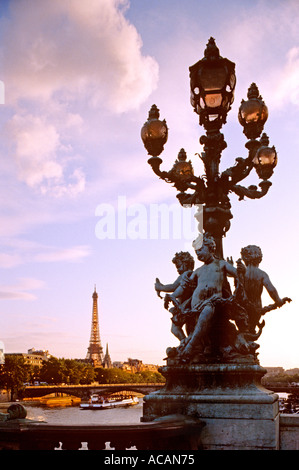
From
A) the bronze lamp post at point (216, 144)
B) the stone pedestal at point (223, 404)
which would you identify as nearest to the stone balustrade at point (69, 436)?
the stone pedestal at point (223, 404)

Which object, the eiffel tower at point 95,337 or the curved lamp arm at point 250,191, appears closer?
the curved lamp arm at point 250,191

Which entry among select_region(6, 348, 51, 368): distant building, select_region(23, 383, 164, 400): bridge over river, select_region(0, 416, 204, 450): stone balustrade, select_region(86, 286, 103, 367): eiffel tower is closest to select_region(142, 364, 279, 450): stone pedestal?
select_region(0, 416, 204, 450): stone balustrade

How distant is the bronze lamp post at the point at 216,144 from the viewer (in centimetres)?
704

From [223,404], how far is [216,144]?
3413 millimetres

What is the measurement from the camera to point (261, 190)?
723cm

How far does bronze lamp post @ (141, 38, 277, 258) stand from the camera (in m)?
7.04

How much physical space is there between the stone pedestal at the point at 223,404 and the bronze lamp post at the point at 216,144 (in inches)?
71.8

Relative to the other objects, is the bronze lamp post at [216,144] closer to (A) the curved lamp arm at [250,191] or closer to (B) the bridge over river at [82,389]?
(A) the curved lamp arm at [250,191]

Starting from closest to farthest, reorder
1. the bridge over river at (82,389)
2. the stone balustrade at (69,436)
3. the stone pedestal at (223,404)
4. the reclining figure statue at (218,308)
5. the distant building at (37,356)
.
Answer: the stone balustrade at (69,436), the stone pedestal at (223,404), the reclining figure statue at (218,308), the bridge over river at (82,389), the distant building at (37,356)

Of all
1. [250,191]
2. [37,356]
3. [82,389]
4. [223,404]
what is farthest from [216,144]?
[37,356]

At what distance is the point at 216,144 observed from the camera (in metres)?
7.20

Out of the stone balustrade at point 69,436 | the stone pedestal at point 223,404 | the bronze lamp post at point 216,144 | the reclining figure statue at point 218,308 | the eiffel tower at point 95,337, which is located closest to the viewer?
the stone balustrade at point 69,436

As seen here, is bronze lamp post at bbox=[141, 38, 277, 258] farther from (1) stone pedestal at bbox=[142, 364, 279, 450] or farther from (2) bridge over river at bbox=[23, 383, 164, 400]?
(2) bridge over river at bbox=[23, 383, 164, 400]

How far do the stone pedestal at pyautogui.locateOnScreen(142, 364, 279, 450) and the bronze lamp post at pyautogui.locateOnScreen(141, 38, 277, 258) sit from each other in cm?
182
